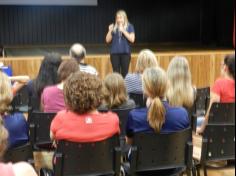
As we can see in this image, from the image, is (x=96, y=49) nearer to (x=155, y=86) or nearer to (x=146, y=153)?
(x=155, y=86)

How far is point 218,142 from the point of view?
2525 millimetres

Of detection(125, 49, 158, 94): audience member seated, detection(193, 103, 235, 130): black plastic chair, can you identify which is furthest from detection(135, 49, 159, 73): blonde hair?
detection(193, 103, 235, 130): black plastic chair

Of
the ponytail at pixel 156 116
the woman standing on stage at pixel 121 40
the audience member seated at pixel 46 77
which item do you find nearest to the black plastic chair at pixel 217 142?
the ponytail at pixel 156 116

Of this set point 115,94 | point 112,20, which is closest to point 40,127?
point 115,94

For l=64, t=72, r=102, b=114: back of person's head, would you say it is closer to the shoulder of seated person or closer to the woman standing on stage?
the shoulder of seated person

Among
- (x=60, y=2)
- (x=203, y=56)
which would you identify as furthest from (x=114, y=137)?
(x=60, y=2)

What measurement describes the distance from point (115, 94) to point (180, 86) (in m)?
0.64

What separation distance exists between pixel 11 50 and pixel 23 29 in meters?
1.33

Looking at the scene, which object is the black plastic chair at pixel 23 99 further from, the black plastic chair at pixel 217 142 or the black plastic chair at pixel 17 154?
the black plastic chair at pixel 217 142

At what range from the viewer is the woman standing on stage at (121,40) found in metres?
6.47

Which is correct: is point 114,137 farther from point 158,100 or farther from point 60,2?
point 60,2

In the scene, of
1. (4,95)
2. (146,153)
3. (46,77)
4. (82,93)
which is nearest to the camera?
(82,93)

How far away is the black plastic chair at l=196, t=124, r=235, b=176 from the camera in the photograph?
→ 97.3 inches

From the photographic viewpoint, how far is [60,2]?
12102 millimetres
